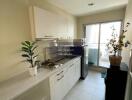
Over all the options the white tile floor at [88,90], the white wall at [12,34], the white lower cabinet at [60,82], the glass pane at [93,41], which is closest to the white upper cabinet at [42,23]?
the white wall at [12,34]

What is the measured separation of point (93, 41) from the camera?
12.9 feet

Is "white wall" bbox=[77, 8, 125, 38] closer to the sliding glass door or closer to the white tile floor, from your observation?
the sliding glass door

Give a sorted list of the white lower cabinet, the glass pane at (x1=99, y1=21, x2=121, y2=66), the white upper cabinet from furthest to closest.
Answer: the glass pane at (x1=99, y1=21, x2=121, y2=66), the white lower cabinet, the white upper cabinet

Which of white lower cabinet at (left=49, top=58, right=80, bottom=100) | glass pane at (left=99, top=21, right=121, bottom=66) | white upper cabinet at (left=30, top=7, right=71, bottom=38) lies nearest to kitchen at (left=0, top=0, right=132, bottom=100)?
white upper cabinet at (left=30, top=7, right=71, bottom=38)

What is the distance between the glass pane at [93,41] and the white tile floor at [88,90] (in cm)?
107

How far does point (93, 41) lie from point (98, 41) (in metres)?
0.23

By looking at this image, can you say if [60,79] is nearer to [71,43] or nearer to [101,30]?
[71,43]

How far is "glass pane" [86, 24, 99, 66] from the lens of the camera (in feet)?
12.5

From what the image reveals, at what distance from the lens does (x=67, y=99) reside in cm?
219

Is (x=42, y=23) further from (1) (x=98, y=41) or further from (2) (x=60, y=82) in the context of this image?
(1) (x=98, y=41)

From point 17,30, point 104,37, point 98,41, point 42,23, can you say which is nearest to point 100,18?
point 104,37

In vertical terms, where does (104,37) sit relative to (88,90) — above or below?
above

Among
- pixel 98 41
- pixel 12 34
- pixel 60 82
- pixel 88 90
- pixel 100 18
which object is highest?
pixel 100 18

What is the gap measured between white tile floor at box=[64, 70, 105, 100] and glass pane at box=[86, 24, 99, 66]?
107 cm
